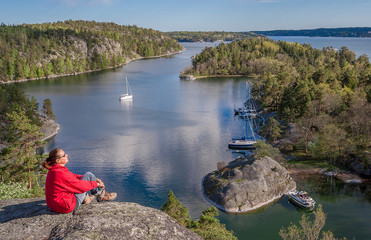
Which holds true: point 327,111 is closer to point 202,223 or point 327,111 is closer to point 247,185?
point 247,185

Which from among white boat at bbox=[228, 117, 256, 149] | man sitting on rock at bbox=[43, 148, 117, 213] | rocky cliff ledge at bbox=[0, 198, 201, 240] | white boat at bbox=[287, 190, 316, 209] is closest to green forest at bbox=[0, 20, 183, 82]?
white boat at bbox=[228, 117, 256, 149]

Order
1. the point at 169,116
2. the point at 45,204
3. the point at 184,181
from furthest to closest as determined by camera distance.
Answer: the point at 169,116 → the point at 184,181 → the point at 45,204

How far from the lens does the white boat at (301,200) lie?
32250 millimetres

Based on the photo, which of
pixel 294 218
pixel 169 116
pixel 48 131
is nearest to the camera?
pixel 294 218

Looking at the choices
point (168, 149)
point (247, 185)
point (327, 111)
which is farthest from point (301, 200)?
point (327, 111)

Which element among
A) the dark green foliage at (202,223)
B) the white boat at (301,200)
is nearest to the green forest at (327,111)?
the white boat at (301,200)

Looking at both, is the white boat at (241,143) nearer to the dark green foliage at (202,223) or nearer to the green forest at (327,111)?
the green forest at (327,111)

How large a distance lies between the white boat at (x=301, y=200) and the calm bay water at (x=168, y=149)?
951 millimetres

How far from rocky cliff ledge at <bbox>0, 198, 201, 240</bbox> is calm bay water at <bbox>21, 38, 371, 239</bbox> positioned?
22943mm

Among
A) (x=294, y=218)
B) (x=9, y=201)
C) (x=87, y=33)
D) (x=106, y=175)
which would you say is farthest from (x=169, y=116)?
(x=87, y=33)

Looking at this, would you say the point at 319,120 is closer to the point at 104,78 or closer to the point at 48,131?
the point at 48,131

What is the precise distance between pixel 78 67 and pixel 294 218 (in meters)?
143

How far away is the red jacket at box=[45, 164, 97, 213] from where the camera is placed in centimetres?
729

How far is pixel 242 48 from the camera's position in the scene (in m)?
166
